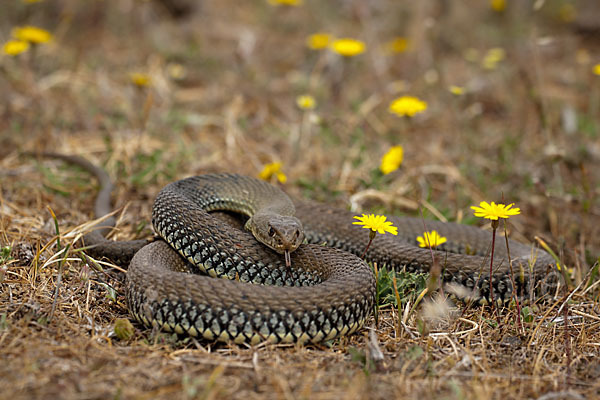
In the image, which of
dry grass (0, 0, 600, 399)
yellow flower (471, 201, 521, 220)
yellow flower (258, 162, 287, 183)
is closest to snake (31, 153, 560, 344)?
dry grass (0, 0, 600, 399)

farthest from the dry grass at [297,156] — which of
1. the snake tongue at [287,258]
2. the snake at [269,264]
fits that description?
the snake tongue at [287,258]

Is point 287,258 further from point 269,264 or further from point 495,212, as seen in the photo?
point 495,212

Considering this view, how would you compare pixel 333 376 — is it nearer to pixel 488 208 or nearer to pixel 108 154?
pixel 488 208

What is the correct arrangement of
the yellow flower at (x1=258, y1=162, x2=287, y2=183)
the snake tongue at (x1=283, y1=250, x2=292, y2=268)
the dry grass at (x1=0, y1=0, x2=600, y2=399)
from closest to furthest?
1. the dry grass at (x1=0, y1=0, x2=600, y2=399)
2. the snake tongue at (x1=283, y1=250, x2=292, y2=268)
3. the yellow flower at (x1=258, y1=162, x2=287, y2=183)

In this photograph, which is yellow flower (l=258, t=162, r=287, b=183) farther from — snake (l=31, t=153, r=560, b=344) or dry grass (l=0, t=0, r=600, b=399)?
dry grass (l=0, t=0, r=600, b=399)

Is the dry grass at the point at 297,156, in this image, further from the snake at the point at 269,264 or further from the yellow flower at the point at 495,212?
the yellow flower at the point at 495,212

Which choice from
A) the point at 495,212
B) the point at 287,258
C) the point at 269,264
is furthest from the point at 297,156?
the point at 495,212
